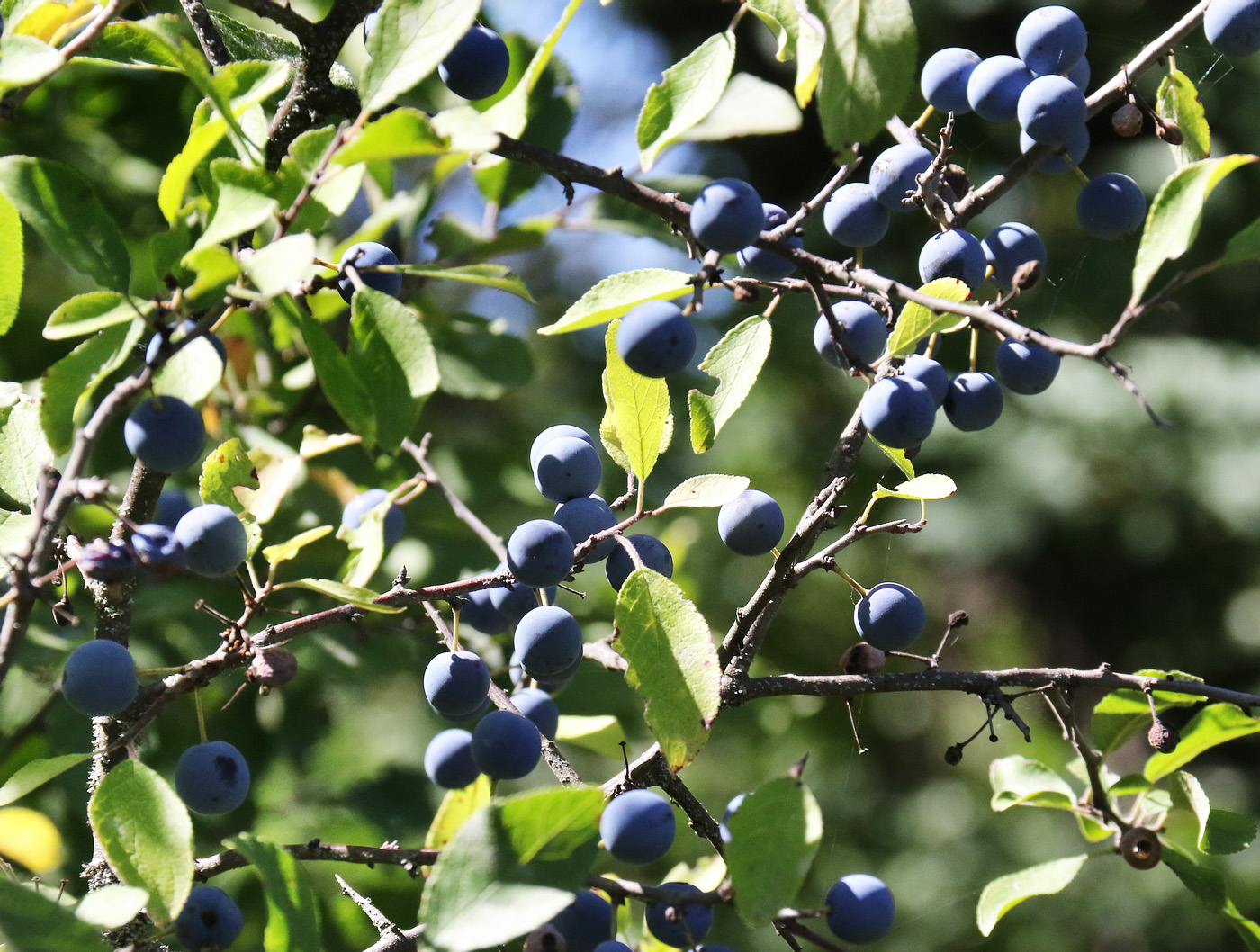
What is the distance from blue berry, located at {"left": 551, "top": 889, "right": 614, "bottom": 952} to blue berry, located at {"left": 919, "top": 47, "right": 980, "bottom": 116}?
0.66 meters

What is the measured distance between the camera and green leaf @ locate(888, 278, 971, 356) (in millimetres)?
646

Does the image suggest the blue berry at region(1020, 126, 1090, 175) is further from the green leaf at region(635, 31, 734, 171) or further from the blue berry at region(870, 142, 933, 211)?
the green leaf at region(635, 31, 734, 171)

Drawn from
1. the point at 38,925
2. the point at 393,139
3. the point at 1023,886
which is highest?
the point at 393,139

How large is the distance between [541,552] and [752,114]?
49 centimetres

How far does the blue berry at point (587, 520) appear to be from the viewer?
75 centimetres

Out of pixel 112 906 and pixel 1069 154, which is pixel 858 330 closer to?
pixel 1069 154

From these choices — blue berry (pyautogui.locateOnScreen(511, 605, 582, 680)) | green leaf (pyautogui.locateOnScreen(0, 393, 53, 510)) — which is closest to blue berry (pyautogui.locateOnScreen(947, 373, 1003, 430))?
blue berry (pyautogui.locateOnScreen(511, 605, 582, 680))

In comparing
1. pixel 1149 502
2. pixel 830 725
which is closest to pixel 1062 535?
pixel 1149 502

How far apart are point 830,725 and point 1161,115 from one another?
2.03 m

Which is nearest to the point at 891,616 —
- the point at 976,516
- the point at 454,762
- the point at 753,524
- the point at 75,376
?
the point at 753,524

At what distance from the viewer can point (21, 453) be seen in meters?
0.67

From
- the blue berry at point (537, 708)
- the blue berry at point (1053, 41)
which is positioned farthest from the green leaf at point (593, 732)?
the blue berry at point (1053, 41)

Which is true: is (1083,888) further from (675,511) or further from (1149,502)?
(675,511)

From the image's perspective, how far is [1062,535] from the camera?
9.52 ft
